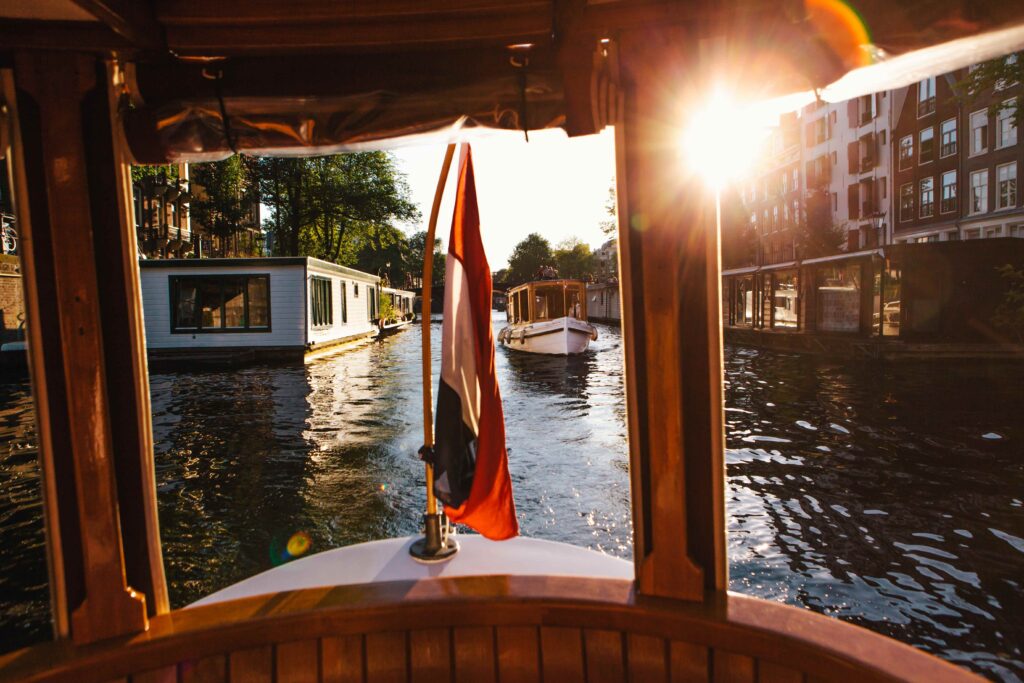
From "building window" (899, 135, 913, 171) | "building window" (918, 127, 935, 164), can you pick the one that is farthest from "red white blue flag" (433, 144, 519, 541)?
"building window" (899, 135, 913, 171)

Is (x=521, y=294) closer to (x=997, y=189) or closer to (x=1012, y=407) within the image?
(x=1012, y=407)

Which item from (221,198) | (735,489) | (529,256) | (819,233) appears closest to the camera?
(735,489)

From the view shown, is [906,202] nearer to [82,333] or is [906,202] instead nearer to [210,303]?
[210,303]

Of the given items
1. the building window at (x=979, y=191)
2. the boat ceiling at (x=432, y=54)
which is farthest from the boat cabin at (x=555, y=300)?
the boat ceiling at (x=432, y=54)

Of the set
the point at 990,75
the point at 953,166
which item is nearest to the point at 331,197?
the point at 990,75

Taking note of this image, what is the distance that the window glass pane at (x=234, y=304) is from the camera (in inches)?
834

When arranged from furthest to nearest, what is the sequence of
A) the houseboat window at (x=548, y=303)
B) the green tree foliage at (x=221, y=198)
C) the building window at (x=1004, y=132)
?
the green tree foliage at (x=221, y=198)
the building window at (x=1004, y=132)
the houseboat window at (x=548, y=303)

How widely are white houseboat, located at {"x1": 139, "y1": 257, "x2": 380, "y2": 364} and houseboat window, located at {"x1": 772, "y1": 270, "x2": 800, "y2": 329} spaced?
1721 cm

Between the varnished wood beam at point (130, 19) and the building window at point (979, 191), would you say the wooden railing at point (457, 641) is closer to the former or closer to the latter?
the varnished wood beam at point (130, 19)

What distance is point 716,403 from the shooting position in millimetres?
2365

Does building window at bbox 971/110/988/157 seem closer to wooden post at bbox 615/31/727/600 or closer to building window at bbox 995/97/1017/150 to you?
building window at bbox 995/97/1017/150

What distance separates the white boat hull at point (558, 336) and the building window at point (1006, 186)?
1985 cm

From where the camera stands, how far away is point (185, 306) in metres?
21.0

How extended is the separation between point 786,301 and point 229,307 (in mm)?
19890
